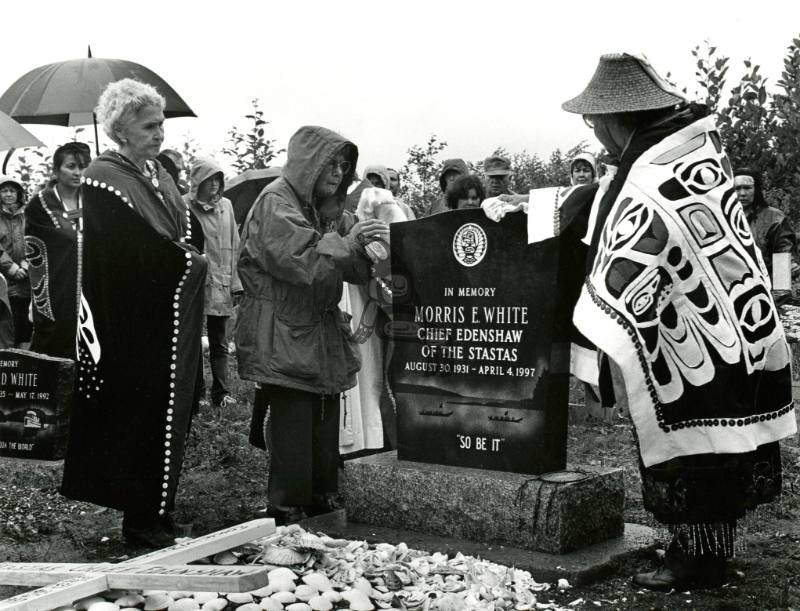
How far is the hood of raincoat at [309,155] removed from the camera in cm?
556

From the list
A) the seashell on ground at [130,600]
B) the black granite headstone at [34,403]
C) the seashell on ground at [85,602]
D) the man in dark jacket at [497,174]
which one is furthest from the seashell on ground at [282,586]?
the man in dark jacket at [497,174]

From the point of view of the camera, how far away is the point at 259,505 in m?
6.23

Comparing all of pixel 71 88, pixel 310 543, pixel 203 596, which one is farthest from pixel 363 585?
pixel 71 88

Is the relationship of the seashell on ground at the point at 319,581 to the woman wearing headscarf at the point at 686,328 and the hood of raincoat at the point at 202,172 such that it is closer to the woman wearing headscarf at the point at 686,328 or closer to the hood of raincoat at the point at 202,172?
the woman wearing headscarf at the point at 686,328

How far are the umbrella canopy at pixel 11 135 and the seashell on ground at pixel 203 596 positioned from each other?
4.55 m

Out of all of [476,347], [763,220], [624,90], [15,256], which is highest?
[624,90]

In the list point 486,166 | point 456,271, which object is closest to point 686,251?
point 456,271

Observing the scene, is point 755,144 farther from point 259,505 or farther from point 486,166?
point 259,505

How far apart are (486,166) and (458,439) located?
390 cm

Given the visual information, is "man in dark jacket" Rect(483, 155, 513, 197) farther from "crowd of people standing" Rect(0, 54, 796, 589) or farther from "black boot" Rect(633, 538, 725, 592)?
"black boot" Rect(633, 538, 725, 592)

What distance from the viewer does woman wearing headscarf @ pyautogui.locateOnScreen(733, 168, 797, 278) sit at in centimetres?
898

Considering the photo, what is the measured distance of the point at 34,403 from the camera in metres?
7.29

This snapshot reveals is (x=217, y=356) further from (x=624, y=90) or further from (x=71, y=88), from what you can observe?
(x=624, y=90)

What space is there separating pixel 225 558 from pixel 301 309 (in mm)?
1395
